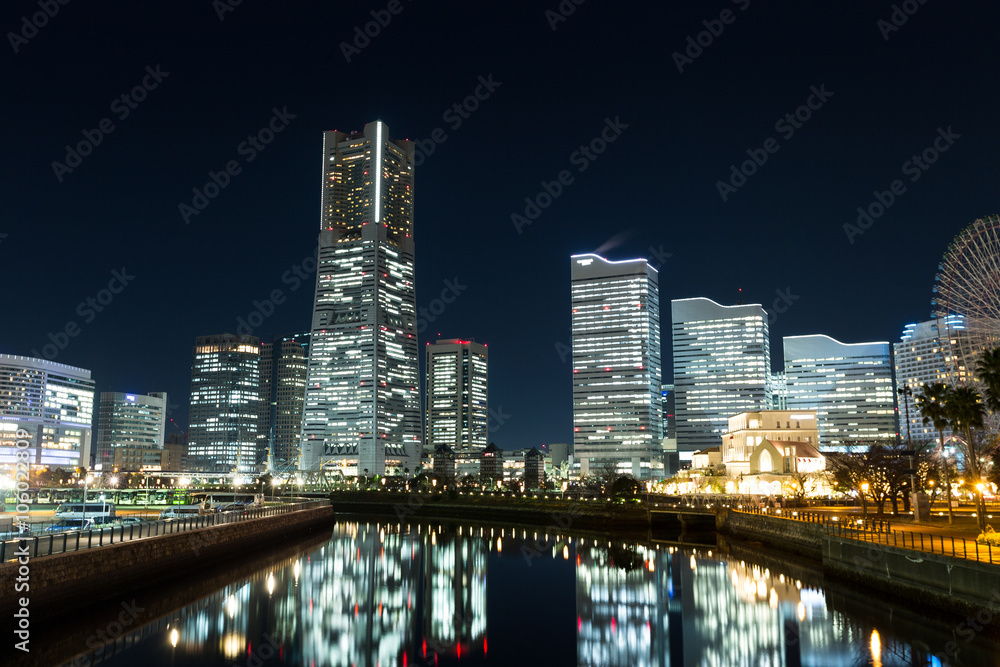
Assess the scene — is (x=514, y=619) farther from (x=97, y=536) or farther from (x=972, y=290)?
(x=972, y=290)

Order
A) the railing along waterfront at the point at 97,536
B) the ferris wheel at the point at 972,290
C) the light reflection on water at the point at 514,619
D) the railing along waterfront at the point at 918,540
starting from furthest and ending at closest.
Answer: the ferris wheel at the point at 972,290
the railing along waterfront at the point at 918,540
the light reflection on water at the point at 514,619
the railing along waterfront at the point at 97,536

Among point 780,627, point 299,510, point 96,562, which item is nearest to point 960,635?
point 780,627

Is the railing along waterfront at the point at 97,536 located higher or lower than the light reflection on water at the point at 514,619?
higher

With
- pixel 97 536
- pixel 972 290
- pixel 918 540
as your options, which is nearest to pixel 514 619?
pixel 97 536

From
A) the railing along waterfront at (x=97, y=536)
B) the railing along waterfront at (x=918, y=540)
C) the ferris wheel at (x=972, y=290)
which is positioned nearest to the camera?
the railing along waterfront at (x=97, y=536)

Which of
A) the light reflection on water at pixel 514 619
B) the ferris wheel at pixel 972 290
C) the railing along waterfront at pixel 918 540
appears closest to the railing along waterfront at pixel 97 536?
the light reflection on water at pixel 514 619

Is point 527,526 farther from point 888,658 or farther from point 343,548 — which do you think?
point 888,658

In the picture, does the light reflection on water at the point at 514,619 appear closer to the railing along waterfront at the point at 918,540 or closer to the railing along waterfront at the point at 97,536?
the railing along waterfront at the point at 918,540
